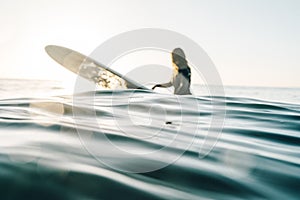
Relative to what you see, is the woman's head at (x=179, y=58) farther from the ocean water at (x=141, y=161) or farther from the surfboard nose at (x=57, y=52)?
the surfboard nose at (x=57, y=52)

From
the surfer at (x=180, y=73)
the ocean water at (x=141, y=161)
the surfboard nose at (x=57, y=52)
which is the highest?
the surfboard nose at (x=57, y=52)

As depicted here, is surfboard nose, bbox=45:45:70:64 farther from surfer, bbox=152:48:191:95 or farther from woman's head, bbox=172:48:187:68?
woman's head, bbox=172:48:187:68

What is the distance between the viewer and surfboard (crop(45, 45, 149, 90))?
1037 centimetres

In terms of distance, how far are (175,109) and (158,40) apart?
2.12m

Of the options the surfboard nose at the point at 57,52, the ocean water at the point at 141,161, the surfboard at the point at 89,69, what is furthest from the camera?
the surfboard nose at the point at 57,52

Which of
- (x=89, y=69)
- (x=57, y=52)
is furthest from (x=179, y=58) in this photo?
(x=57, y=52)

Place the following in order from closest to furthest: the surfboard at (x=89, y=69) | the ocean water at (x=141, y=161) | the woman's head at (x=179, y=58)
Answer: the ocean water at (x=141, y=161) < the woman's head at (x=179, y=58) < the surfboard at (x=89, y=69)

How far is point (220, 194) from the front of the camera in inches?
68.8

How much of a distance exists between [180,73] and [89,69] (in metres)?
4.47

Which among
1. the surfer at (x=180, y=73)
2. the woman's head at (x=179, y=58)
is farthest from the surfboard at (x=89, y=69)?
the woman's head at (x=179, y=58)

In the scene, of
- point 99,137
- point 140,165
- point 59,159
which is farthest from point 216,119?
point 59,159

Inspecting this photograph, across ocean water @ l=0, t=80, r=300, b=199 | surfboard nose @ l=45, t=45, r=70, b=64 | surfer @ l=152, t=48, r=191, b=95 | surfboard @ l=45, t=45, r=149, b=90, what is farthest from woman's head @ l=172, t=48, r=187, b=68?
surfboard nose @ l=45, t=45, r=70, b=64

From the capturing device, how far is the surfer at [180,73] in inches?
320

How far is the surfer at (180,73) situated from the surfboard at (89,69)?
2.07 meters
